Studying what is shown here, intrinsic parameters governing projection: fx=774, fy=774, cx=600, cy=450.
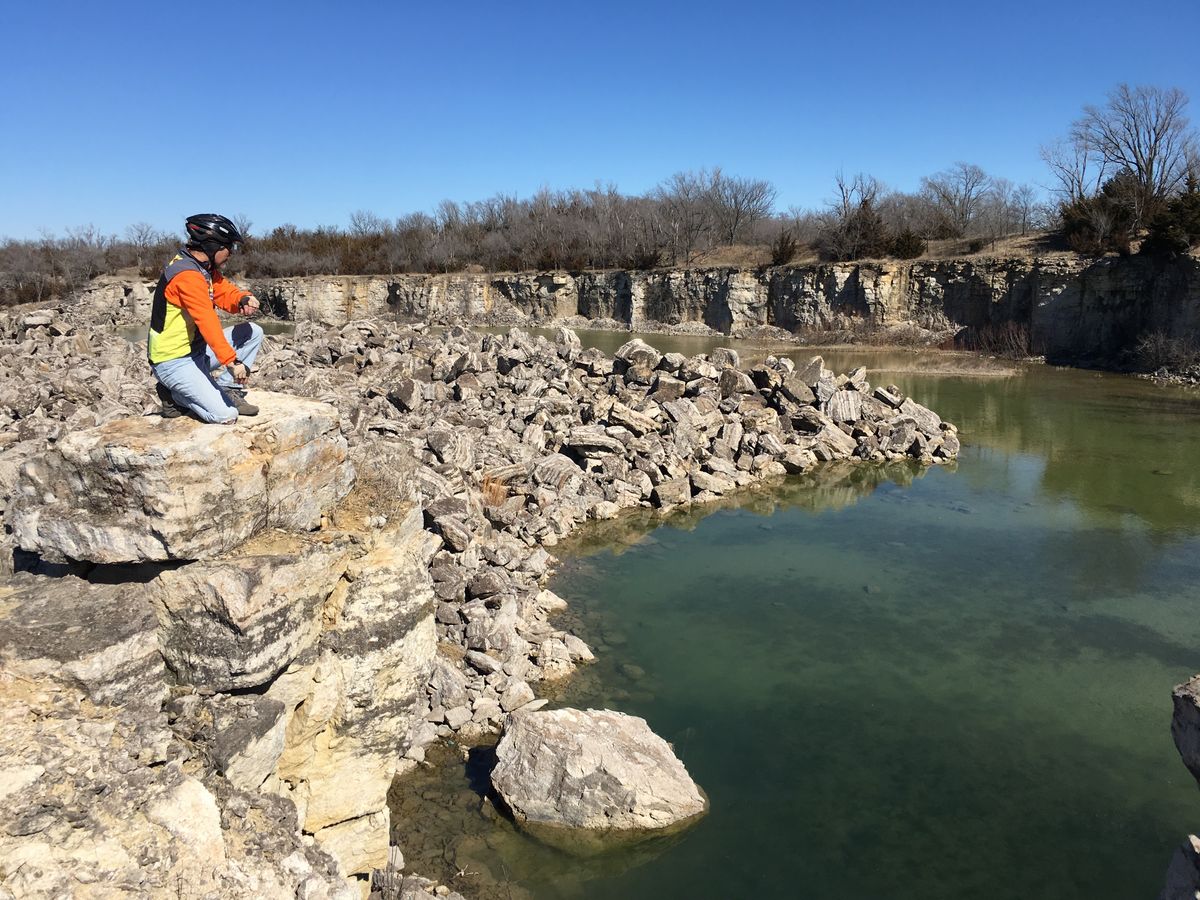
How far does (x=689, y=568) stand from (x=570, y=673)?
3.50 m

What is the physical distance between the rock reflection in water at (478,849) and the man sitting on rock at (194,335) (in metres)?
3.43

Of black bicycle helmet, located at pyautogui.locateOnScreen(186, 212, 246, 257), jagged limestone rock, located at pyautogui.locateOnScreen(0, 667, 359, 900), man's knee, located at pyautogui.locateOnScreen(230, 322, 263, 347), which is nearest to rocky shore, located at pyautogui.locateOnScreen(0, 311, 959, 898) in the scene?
jagged limestone rock, located at pyautogui.locateOnScreen(0, 667, 359, 900)

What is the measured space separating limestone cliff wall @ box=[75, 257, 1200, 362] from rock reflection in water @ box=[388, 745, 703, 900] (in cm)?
3186

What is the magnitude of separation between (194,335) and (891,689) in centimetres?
704

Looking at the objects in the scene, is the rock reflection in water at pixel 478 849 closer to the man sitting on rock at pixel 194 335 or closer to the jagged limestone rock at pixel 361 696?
the jagged limestone rock at pixel 361 696

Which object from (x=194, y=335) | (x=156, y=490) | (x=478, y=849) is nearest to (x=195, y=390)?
(x=194, y=335)

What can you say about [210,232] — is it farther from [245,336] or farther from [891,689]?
[891,689]

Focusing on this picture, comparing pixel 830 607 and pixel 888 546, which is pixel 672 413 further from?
pixel 830 607

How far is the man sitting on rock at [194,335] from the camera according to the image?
14.2 feet

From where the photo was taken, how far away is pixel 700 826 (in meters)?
5.95

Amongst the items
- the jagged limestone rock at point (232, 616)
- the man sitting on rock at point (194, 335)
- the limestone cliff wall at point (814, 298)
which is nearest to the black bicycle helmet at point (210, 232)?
the man sitting on rock at point (194, 335)

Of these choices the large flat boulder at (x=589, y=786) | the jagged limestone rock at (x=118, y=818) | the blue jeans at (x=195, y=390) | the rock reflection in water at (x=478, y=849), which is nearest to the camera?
the jagged limestone rock at (x=118, y=818)

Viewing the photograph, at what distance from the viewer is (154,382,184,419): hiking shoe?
4434 mm

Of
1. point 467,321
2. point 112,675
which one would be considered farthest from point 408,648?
point 467,321
